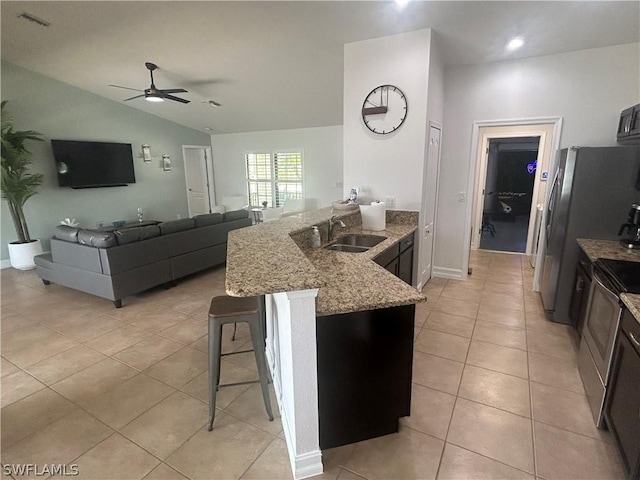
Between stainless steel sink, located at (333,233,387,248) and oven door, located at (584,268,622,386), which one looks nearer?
oven door, located at (584,268,622,386)

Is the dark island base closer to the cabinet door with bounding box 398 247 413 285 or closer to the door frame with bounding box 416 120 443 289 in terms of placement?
the cabinet door with bounding box 398 247 413 285

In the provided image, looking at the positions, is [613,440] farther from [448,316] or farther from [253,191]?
[253,191]

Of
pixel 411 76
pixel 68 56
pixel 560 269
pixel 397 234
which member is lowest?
pixel 560 269

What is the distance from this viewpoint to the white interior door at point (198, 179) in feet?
27.3

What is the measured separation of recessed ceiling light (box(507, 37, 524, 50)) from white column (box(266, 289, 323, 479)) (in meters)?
3.36

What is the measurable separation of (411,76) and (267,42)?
166cm

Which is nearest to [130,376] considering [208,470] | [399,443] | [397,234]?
[208,470]

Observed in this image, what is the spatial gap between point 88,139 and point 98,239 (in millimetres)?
3904

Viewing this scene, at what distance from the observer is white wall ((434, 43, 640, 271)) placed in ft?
10.7

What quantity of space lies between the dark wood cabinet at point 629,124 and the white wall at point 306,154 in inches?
183

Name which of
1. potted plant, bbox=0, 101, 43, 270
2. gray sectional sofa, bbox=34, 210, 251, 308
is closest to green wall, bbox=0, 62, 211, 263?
potted plant, bbox=0, 101, 43, 270

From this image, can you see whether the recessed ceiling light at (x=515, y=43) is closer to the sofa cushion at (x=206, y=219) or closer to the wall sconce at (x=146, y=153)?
the sofa cushion at (x=206, y=219)

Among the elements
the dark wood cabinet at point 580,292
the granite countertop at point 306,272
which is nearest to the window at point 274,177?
the granite countertop at point 306,272

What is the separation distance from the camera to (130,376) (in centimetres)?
240
